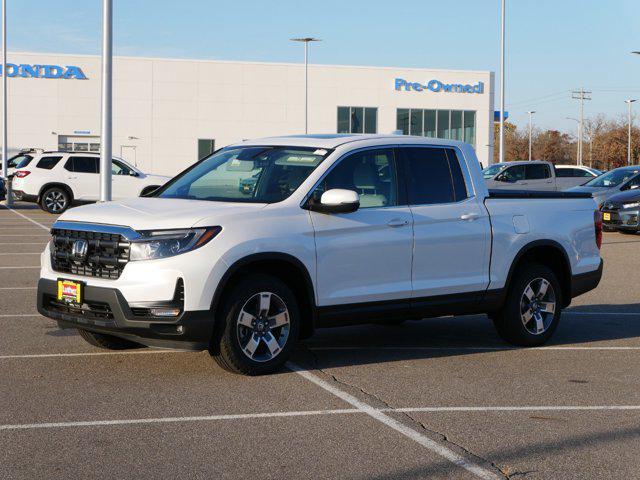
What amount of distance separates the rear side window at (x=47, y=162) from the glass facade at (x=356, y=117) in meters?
38.3

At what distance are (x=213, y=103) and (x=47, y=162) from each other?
113 feet

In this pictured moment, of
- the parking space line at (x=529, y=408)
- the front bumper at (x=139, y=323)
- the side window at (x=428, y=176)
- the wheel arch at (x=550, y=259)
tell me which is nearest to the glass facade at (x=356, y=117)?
the wheel arch at (x=550, y=259)

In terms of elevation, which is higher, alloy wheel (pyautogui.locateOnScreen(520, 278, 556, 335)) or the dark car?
the dark car

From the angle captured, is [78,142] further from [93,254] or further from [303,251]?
[303,251]

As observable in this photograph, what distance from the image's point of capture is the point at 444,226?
8664 mm

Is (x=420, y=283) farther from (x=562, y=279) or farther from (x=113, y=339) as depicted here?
(x=113, y=339)

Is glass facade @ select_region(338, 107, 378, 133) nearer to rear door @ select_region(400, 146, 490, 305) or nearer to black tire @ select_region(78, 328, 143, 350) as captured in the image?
rear door @ select_region(400, 146, 490, 305)

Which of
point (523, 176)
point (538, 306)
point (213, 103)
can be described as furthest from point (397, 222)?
point (213, 103)

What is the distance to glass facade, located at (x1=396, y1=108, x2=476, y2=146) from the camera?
2704 inches

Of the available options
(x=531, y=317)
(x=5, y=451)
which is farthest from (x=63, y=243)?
(x=531, y=317)

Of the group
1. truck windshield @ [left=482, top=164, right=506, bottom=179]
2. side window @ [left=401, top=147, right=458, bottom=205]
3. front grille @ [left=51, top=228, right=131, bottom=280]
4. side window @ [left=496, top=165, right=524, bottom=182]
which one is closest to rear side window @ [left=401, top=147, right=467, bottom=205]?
side window @ [left=401, top=147, right=458, bottom=205]

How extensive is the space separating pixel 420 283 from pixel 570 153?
4994 inches

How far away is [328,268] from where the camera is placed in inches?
312

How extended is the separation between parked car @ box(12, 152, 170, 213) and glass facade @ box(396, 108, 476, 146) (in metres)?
38.8
